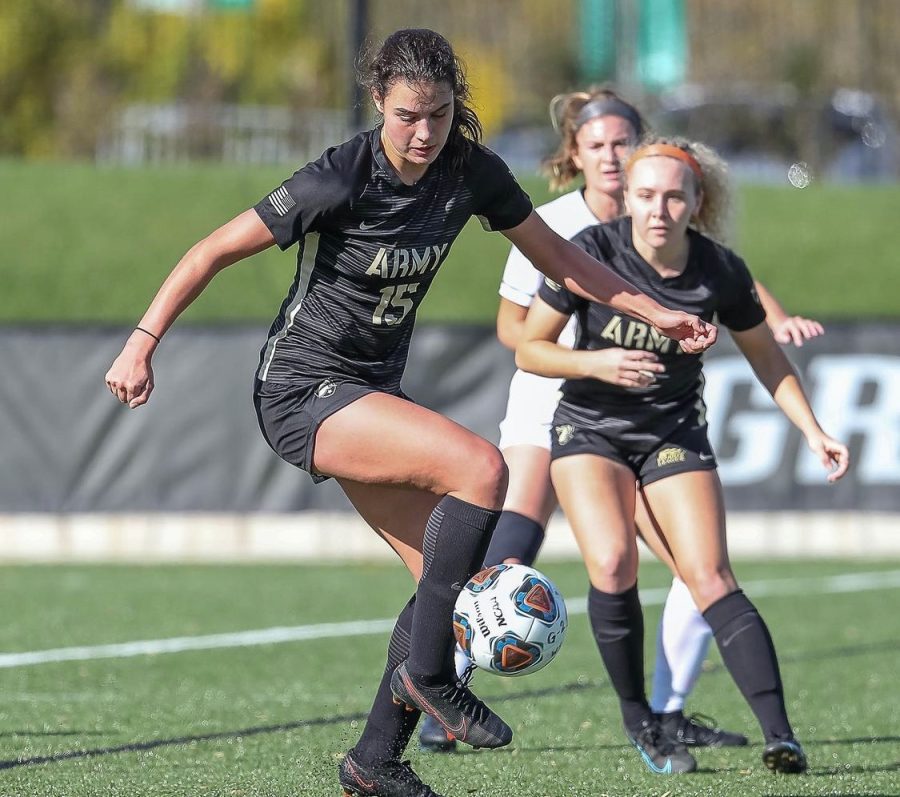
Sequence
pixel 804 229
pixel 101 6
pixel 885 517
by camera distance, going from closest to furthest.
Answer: pixel 885 517 < pixel 804 229 < pixel 101 6

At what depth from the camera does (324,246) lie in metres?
4.72

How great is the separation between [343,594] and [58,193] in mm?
8970

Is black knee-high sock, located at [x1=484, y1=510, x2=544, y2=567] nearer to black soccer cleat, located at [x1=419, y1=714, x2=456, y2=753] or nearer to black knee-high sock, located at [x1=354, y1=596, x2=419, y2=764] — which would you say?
black soccer cleat, located at [x1=419, y1=714, x2=456, y2=753]

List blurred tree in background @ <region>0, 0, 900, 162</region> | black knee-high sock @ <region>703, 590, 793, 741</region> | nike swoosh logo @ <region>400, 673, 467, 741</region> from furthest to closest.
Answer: blurred tree in background @ <region>0, 0, 900, 162</region> → black knee-high sock @ <region>703, 590, 793, 741</region> → nike swoosh logo @ <region>400, 673, 467, 741</region>

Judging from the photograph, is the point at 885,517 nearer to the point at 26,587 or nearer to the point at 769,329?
the point at 26,587

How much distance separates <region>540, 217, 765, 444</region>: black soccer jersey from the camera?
19.0 feet

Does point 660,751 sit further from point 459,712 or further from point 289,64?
point 289,64

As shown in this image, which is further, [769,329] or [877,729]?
[877,729]

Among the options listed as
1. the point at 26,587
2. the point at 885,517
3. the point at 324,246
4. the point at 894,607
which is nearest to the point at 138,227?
the point at 26,587

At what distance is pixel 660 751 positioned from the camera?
5758 millimetres

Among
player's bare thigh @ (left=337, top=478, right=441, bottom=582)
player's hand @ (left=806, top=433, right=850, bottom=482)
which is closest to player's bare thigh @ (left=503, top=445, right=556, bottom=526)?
player's hand @ (left=806, top=433, right=850, bottom=482)

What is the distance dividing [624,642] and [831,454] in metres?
1.00

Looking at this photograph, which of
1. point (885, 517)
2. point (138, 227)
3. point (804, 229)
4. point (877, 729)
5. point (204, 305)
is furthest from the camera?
point (804, 229)

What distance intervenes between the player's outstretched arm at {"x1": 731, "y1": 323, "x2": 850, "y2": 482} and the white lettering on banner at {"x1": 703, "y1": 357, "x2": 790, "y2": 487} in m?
6.95
